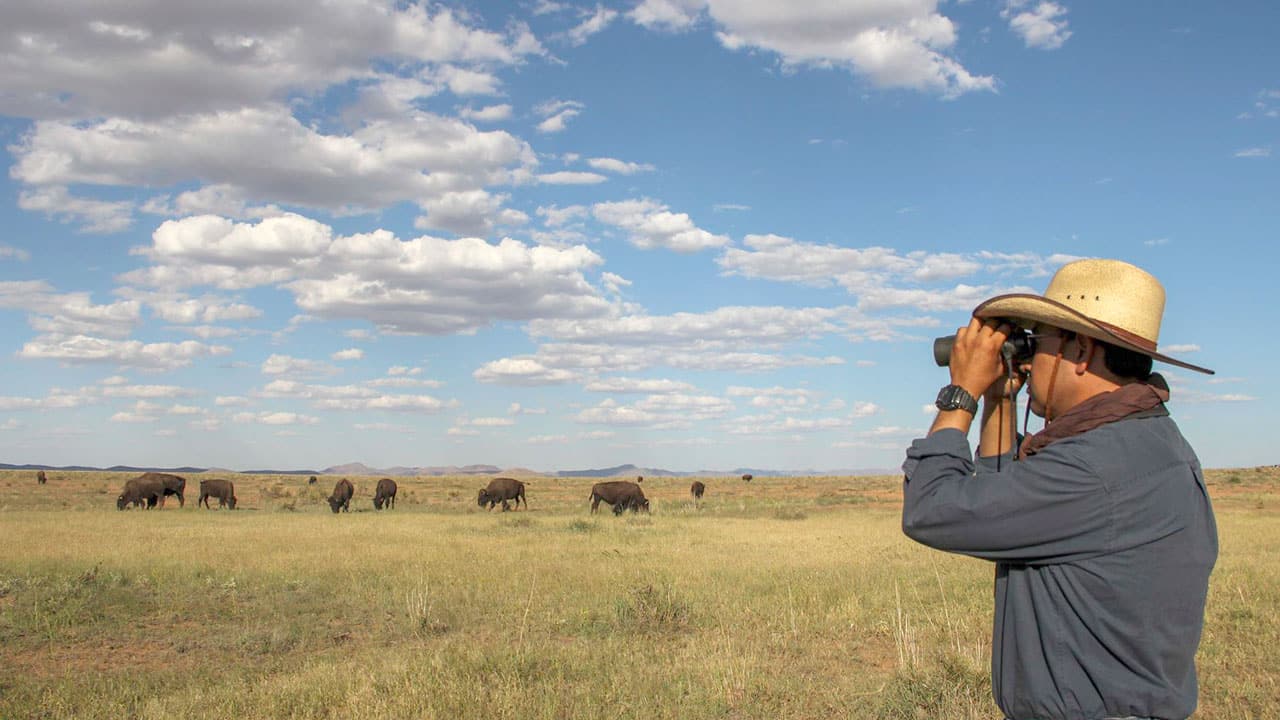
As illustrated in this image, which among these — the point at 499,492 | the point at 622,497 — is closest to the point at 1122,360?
the point at 622,497

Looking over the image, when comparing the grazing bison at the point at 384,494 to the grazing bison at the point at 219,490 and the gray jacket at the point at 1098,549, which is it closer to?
the grazing bison at the point at 219,490

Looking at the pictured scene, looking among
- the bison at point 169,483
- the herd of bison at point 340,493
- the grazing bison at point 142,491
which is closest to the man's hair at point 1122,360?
the herd of bison at point 340,493

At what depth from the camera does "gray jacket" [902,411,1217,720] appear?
7.14 feet

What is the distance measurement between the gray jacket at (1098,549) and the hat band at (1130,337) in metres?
0.19

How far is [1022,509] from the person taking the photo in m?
2.17

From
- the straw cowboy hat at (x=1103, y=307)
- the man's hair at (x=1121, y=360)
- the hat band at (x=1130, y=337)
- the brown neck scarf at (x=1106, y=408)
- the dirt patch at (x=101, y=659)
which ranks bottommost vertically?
the dirt patch at (x=101, y=659)

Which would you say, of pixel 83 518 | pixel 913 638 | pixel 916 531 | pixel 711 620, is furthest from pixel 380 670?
pixel 83 518

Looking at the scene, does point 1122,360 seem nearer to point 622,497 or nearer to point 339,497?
point 622,497

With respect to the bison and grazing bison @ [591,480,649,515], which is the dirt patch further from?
the bison

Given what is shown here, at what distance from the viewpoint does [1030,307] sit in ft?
7.51

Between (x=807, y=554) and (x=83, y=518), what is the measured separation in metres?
20.9

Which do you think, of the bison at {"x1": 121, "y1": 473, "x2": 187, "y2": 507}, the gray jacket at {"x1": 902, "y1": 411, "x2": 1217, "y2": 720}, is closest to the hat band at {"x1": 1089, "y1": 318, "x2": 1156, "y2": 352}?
the gray jacket at {"x1": 902, "y1": 411, "x2": 1217, "y2": 720}

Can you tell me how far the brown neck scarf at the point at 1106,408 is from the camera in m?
2.25

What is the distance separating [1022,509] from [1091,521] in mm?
174
